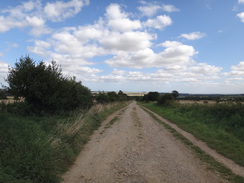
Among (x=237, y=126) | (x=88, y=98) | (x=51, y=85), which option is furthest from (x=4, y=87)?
(x=237, y=126)

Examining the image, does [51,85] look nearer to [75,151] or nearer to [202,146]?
[75,151]

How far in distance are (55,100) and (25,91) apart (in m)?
1.76

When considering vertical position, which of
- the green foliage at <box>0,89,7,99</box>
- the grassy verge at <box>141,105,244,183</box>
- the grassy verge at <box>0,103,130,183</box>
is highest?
the green foliage at <box>0,89,7,99</box>

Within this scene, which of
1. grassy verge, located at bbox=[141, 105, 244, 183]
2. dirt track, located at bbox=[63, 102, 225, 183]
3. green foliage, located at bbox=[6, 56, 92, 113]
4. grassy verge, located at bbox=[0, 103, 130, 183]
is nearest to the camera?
grassy verge, located at bbox=[0, 103, 130, 183]

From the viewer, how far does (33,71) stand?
37.9 feet

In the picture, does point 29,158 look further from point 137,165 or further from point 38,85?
point 38,85

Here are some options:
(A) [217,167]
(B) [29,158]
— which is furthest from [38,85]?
(A) [217,167]

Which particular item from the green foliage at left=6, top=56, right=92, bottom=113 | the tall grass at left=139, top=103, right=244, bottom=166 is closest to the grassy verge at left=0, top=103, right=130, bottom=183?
the green foliage at left=6, top=56, right=92, bottom=113

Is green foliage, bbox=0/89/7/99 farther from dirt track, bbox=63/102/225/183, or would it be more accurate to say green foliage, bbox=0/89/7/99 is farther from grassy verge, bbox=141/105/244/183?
grassy verge, bbox=141/105/244/183

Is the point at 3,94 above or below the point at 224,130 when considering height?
above

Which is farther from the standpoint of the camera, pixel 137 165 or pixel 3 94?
pixel 3 94

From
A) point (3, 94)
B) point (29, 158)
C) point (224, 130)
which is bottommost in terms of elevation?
point (224, 130)

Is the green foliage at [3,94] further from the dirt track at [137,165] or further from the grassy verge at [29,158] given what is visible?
the dirt track at [137,165]

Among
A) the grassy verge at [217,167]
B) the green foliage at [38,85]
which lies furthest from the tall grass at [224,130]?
the green foliage at [38,85]
